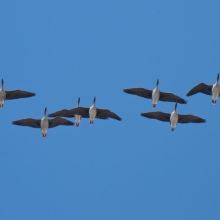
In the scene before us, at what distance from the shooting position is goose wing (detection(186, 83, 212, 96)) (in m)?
55.2

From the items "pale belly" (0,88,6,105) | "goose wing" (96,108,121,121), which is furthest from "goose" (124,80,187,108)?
"pale belly" (0,88,6,105)

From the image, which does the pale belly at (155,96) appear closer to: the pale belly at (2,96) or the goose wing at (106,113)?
the goose wing at (106,113)

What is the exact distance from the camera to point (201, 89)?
55.5 metres

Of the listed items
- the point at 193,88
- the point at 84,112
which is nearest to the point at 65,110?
the point at 84,112

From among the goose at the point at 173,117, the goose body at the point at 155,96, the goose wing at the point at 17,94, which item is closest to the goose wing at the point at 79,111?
→ the goose wing at the point at 17,94

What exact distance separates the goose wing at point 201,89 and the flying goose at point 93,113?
17.4 feet

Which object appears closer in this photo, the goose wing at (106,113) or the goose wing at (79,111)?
the goose wing at (106,113)

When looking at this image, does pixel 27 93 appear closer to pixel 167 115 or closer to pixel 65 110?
pixel 65 110

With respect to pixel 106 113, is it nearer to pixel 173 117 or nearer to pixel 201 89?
pixel 173 117

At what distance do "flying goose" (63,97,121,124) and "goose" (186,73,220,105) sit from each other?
5.40 meters

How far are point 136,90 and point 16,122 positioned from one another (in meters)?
8.01

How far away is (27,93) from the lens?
54750mm

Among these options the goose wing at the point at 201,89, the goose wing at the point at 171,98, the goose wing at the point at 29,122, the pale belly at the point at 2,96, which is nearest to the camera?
the pale belly at the point at 2,96

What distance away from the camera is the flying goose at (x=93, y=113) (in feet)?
178
